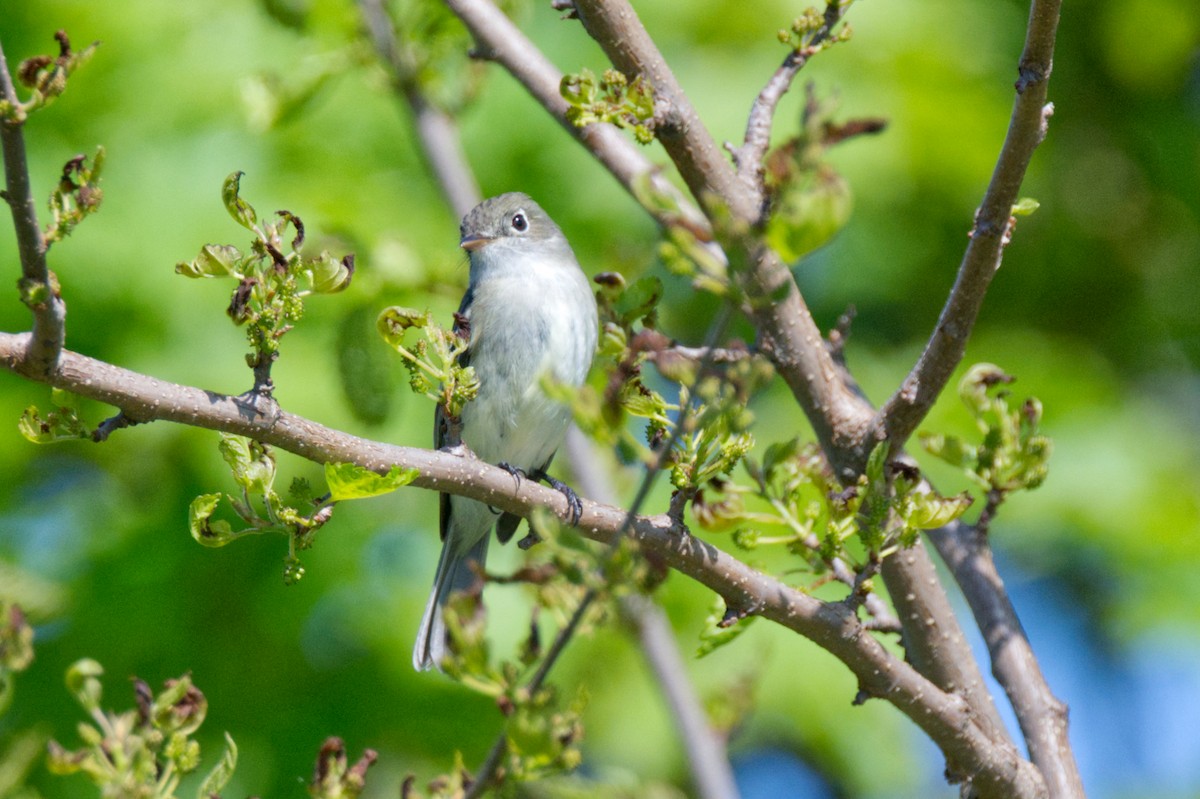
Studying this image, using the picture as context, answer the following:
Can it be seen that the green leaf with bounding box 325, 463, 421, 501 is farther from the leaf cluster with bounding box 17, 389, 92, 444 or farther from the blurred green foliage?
the blurred green foliage

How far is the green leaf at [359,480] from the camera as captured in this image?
1.97 meters

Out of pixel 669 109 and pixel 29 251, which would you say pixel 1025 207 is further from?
pixel 29 251

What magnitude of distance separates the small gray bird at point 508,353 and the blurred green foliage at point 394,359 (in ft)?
0.71

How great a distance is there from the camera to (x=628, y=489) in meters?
4.56

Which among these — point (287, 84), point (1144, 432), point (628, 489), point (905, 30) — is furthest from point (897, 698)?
point (905, 30)

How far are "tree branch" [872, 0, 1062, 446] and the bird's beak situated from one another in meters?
2.34

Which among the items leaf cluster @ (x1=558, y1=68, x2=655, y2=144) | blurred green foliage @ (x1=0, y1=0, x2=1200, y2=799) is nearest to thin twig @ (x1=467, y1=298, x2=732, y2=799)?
leaf cluster @ (x1=558, y1=68, x2=655, y2=144)

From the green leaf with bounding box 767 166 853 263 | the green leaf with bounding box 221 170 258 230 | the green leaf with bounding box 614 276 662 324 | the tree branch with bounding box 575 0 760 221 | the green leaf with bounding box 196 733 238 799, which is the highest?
the tree branch with bounding box 575 0 760 221

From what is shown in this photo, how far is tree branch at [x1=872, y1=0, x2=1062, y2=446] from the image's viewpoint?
6.81 feet

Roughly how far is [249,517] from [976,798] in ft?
4.80

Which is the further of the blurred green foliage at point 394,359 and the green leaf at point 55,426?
the blurred green foliage at point 394,359

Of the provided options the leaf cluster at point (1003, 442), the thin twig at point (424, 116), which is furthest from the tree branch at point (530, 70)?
the thin twig at point (424, 116)

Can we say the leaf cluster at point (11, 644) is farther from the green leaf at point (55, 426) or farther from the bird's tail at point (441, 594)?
the bird's tail at point (441, 594)

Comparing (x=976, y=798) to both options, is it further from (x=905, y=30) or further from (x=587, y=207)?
(x=905, y=30)
